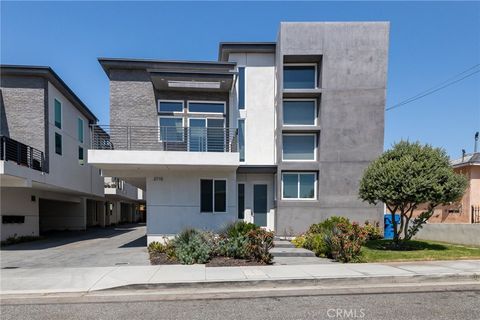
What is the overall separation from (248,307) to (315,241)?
249 inches

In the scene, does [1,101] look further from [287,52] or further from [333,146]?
[333,146]

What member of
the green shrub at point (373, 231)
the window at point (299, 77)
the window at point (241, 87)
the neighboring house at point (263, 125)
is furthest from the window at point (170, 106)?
the green shrub at point (373, 231)

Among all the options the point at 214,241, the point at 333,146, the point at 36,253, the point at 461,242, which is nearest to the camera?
the point at 214,241

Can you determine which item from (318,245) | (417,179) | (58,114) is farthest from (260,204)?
(58,114)

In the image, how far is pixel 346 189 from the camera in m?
15.6

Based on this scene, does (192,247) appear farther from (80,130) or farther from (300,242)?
(80,130)

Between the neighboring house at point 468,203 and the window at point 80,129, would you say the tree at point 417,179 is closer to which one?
the neighboring house at point 468,203

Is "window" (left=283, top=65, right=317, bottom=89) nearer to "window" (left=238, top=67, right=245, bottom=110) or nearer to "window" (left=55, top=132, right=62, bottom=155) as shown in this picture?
"window" (left=238, top=67, right=245, bottom=110)

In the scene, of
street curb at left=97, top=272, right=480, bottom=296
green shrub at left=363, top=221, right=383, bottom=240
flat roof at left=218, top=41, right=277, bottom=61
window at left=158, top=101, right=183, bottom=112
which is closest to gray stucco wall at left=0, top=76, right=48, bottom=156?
window at left=158, top=101, right=183, bottom=112

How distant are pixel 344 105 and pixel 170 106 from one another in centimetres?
904

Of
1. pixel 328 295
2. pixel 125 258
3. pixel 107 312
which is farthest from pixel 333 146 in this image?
pixel 107 312

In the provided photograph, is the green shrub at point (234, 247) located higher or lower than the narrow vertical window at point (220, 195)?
lower

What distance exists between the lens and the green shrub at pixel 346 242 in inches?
395

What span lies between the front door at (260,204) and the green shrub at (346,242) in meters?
5.84
